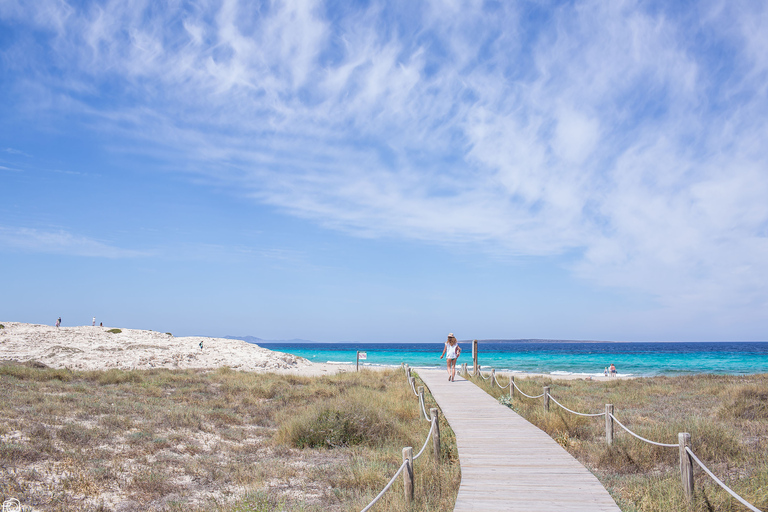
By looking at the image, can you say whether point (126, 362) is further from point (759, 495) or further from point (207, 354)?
point (759, 495)

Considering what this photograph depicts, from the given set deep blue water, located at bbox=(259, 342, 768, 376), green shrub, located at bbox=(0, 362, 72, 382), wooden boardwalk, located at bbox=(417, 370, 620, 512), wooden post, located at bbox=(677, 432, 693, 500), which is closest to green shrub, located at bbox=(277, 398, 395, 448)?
wooden boardwalk, located at bbox=(417, 370, 620, 512)

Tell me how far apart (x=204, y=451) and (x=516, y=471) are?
6.57 metres

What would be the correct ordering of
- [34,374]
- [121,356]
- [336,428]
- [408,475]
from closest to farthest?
[408,475] < [336,428] < [34,374] < [121,356]

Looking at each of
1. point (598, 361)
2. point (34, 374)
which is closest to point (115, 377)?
point (34, 374)

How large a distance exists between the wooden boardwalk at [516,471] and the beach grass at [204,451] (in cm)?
41

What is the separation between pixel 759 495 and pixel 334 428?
792 cm

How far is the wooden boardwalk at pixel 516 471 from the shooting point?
5871 mm

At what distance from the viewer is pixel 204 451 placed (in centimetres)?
1007

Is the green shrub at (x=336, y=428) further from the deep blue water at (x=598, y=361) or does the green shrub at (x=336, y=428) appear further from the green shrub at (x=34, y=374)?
the deep blue water at (x=598, y=361)

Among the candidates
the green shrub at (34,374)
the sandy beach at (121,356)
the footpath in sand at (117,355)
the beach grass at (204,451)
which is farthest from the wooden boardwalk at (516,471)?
the footpath in sand at (117,355)

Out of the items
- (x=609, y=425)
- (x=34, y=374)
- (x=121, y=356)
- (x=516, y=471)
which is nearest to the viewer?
(x=516, y=471)

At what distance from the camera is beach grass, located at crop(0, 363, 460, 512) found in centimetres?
702

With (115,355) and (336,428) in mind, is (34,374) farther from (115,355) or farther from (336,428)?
(336,428)

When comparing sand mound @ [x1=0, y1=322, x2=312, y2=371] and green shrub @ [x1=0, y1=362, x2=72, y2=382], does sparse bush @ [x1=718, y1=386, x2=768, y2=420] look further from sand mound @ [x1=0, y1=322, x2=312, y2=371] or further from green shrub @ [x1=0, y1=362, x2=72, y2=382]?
sand mound @ [x1=0, y1=322, x2=312, y2=371]
